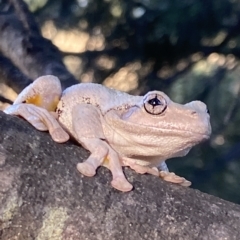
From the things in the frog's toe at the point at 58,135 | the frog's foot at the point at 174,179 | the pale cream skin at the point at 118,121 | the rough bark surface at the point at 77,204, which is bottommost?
the rough bark surface at the point at 77,204

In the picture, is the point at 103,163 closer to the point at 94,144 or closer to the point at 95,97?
the point at 94,144

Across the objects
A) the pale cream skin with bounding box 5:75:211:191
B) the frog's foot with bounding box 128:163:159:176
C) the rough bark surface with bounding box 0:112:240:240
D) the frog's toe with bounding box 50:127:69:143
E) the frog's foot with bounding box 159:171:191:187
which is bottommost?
the rough bark surface with bounding box 0:112:240:240

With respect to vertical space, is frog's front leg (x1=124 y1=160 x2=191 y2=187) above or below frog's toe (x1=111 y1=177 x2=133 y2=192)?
above

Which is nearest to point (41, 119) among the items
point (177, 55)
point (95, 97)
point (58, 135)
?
point (58, 135)

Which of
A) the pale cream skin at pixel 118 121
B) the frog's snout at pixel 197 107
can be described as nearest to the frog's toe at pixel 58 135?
the pale cream skin at pixel 118 121

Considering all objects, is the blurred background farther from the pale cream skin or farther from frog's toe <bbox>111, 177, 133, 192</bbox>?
frog's toe <bbox>111, 177, 133, 192</bbox>

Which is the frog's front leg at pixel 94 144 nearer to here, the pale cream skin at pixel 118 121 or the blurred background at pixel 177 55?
the pale cream skin at pixel 118 121

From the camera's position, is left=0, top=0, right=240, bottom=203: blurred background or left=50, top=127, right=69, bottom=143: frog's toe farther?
left=0, top=0, right=240, bottom=203: blurred background

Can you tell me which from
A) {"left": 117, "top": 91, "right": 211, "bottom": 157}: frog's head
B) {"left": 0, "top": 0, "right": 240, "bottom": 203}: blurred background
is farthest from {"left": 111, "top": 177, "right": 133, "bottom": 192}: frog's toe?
{"left": 0, "top": 0, "right": 240, "bottom": 203}: blurred background
